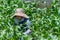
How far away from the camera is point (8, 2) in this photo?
788cm

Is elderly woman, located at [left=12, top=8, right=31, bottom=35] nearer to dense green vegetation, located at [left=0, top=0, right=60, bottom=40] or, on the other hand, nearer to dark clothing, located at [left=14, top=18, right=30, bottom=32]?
dark clothing, located at [left=14, top=18, right=30, bottom=32]

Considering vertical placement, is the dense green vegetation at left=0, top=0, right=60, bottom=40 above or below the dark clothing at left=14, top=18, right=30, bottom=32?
below

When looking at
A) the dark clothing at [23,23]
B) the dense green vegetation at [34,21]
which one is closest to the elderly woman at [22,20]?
the dark clothing at [23,23]

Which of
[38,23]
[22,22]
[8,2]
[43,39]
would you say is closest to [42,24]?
[38,23]

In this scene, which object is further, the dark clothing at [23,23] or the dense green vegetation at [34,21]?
the dark clothing at [23,23]

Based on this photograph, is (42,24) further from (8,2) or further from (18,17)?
(8,2)

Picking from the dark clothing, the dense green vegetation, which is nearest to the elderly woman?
the dark clothing

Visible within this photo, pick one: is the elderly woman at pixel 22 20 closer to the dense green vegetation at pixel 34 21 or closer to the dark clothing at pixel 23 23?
the dark clothing at pixel 23 23

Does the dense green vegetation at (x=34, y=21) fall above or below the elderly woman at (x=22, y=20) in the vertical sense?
below

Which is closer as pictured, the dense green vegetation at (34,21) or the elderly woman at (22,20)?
the dense green vegetation at (34,21)

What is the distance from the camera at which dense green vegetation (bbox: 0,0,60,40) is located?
19.0ft

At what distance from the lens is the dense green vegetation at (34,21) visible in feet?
19.0

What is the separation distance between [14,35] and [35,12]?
6.11 ft

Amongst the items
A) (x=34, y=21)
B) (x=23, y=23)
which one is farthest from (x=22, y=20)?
(x=34, y=21)
